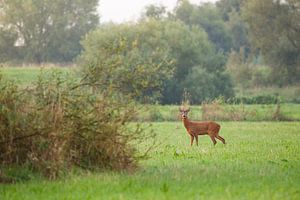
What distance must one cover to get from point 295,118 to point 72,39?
51.6 m

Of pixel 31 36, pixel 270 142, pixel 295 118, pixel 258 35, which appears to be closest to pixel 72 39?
pixel 31 36

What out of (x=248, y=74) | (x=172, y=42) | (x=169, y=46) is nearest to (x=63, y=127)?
(x=169, y=46)

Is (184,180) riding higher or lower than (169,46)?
lower

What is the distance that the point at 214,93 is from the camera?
6300 cm

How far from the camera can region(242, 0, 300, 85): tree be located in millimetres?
69500

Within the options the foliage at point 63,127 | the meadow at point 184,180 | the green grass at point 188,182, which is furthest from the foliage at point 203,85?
the foliage at point 63,127

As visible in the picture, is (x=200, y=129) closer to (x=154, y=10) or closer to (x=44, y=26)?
(x=44, y=26)

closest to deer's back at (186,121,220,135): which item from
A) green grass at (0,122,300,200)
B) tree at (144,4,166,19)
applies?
green grass at (0,122,300,200)

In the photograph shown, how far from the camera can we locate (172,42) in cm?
6500

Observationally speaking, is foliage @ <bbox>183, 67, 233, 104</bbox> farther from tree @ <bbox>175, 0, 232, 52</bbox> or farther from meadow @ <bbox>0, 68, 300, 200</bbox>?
meadow @ <bbox>0, 68, 300, 200</bbox>

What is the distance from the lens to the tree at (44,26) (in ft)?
267

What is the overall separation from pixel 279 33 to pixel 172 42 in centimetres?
1273

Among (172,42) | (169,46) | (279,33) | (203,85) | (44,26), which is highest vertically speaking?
(44,26)

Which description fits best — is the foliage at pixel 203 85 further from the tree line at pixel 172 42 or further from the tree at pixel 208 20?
the tree at pixel 208 20
